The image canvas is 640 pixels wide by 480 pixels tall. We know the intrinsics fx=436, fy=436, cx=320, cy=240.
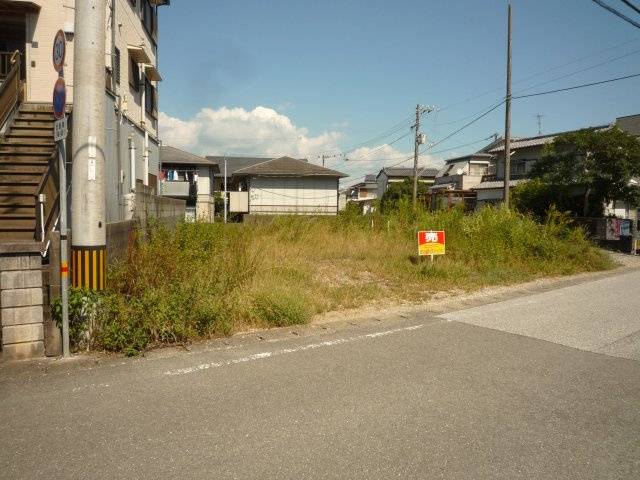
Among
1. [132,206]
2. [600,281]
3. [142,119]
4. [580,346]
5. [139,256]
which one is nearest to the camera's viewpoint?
[580,346]

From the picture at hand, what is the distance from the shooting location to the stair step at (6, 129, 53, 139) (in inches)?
351

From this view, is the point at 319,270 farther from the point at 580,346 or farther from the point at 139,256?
Answer: the point at 580,346

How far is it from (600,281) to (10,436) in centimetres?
1195

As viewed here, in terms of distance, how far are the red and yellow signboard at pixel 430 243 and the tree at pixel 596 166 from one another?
12.9 metres

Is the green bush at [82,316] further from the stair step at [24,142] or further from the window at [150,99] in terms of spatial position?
the window at [150,99]

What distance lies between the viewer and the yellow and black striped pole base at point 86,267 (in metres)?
4.87

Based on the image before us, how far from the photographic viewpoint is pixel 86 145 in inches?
191

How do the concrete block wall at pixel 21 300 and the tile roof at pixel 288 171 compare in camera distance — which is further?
the tile roof at pixel 288 171

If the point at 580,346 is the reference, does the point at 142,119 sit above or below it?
above

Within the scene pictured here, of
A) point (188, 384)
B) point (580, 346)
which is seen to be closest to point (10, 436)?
point (188, 384)

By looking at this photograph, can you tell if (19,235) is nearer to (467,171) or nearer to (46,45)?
(46,45)

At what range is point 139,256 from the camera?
20.4 feet

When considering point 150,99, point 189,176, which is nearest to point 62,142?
point 150,99

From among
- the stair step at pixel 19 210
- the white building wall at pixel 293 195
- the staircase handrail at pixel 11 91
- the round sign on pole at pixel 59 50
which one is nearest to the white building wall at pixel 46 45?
the staircase handrail at pixel 11 91
